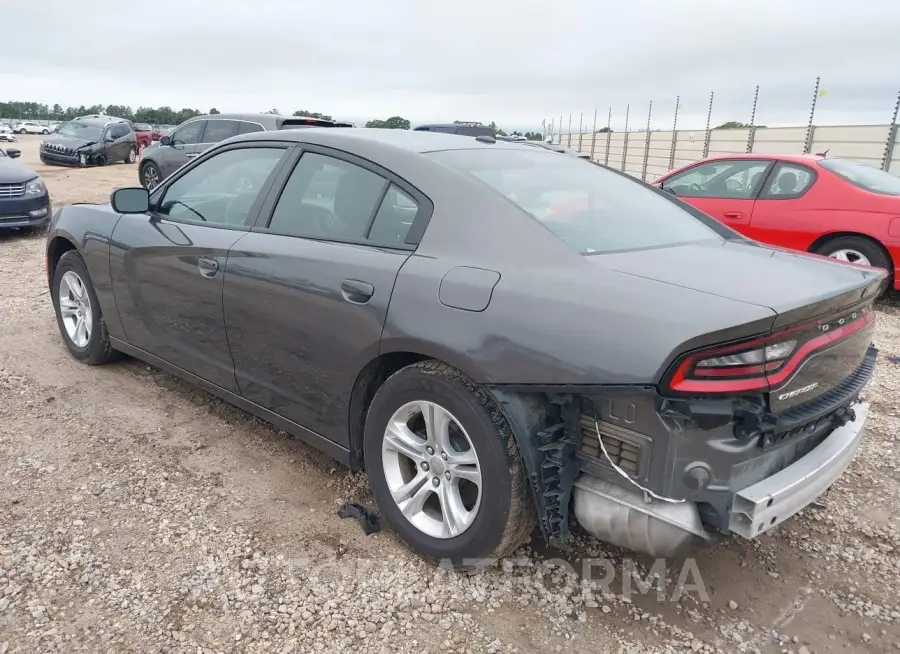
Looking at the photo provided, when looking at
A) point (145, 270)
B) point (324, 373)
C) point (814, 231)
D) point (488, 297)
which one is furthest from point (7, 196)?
point (814, 231)

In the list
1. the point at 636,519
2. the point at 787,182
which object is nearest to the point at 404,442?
the point at 636,519

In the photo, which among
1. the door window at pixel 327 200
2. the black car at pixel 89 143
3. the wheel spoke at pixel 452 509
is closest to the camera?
the wheel spoke at pixel 452 509

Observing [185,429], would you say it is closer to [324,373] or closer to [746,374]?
[324,373]

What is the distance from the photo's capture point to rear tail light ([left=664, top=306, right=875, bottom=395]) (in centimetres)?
186

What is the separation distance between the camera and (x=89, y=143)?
62.8ft

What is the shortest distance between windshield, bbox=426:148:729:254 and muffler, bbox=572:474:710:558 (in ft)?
2.64

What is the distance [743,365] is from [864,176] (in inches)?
231

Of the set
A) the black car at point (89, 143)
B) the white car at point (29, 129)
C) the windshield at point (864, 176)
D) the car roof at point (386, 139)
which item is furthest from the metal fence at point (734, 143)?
the white car at point (29, 129)

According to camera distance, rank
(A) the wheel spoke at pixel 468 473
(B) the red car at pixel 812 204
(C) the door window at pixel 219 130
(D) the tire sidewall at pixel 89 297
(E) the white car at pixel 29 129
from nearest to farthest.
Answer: (A) the wheel spoke at pixel 468 473
(D) the tire sidewall at pixel 89 297
(B) the red car at pixel 812 204
(C) the door window at pixel 219 130
(E) the white car at pixel 29 129

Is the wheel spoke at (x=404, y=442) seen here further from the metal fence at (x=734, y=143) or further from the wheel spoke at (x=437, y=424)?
the metal fence at (x=734, y=143)

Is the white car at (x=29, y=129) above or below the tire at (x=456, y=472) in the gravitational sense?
below

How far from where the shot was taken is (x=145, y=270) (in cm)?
360

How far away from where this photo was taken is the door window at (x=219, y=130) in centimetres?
1191

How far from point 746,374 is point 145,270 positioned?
3.05m
